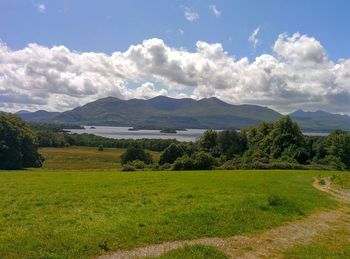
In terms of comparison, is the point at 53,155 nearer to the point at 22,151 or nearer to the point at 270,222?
the point at 22,151

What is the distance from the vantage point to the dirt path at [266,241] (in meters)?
13.2

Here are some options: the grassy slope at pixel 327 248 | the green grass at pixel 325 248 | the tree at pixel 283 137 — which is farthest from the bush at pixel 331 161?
the green grass at pixel 325 248

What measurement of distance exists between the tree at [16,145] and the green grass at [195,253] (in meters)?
81.1

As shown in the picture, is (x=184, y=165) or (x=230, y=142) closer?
(x=184, y=165)

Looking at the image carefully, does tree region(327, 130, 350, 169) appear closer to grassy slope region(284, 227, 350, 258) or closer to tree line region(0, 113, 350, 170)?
tree line region(0, 113, 350, 170)

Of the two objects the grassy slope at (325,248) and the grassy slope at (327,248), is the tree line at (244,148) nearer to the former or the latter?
the grassy slope at (327,248)

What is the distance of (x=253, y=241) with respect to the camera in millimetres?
15109

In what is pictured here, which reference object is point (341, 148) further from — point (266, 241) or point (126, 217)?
point (126, 217)

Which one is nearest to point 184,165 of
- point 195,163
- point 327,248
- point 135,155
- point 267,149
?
point 195,163

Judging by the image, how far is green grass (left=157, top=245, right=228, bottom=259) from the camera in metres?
12.4

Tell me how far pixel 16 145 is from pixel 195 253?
84.6m

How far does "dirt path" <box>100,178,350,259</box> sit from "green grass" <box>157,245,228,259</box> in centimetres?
43

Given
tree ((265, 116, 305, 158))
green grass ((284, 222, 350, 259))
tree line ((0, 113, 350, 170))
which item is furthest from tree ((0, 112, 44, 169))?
green grass ((284, 222, 350, 259))

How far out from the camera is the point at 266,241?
15227 mm
